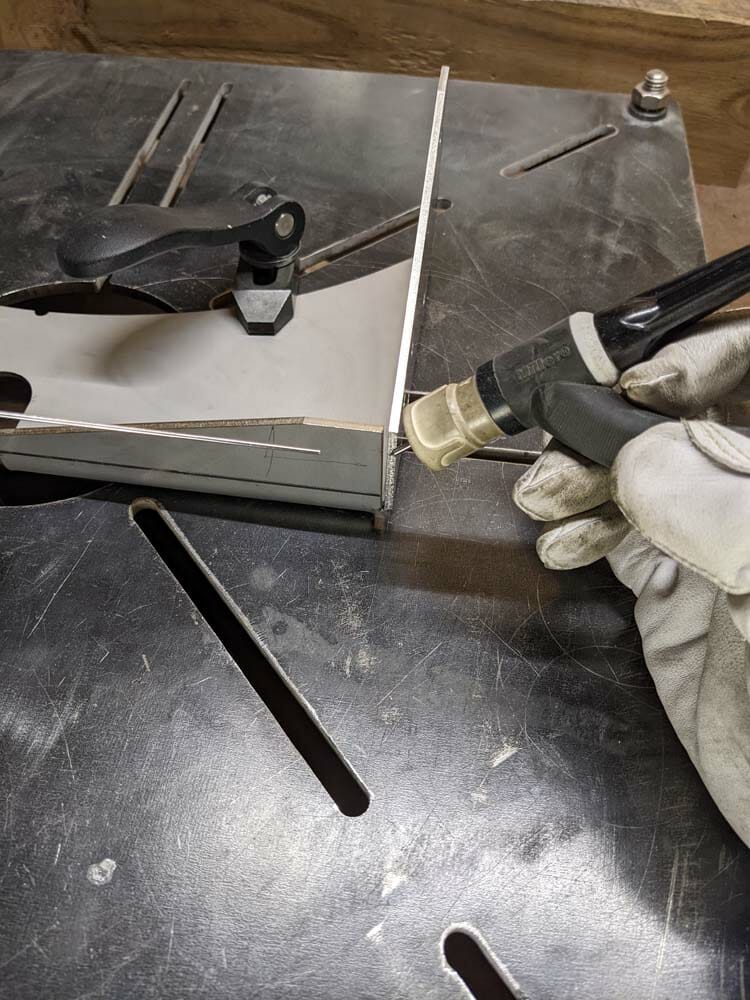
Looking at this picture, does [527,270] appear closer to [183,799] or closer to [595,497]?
[595,497]

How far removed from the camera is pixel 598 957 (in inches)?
22.9

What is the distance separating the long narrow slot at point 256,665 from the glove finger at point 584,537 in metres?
0.26

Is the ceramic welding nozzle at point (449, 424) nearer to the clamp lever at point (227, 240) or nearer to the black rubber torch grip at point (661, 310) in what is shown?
the black rubber torch grip at point (661, 310)

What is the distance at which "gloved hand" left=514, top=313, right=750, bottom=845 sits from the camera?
56 centimetres

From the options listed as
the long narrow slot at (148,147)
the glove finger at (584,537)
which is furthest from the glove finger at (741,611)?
the long narrow slot at (148,147)

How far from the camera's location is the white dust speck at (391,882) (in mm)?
602

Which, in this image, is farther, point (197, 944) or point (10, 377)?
point (10, 377)

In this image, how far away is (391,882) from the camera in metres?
0.61

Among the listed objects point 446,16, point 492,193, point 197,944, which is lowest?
point 197,944

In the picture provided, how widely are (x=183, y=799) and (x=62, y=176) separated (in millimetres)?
940

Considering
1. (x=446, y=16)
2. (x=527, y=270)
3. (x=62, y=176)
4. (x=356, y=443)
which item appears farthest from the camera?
(x=446, y=16)

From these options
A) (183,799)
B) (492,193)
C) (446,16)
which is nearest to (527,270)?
(492,193)

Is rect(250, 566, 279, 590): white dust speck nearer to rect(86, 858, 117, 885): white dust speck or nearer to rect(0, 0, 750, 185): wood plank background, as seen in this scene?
rect(86, 858, 117, 885): white dust speck

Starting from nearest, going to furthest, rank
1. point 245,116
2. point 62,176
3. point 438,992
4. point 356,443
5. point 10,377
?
point 438,992, point 356,443, point 10,377, point 62,176, point 245,116
